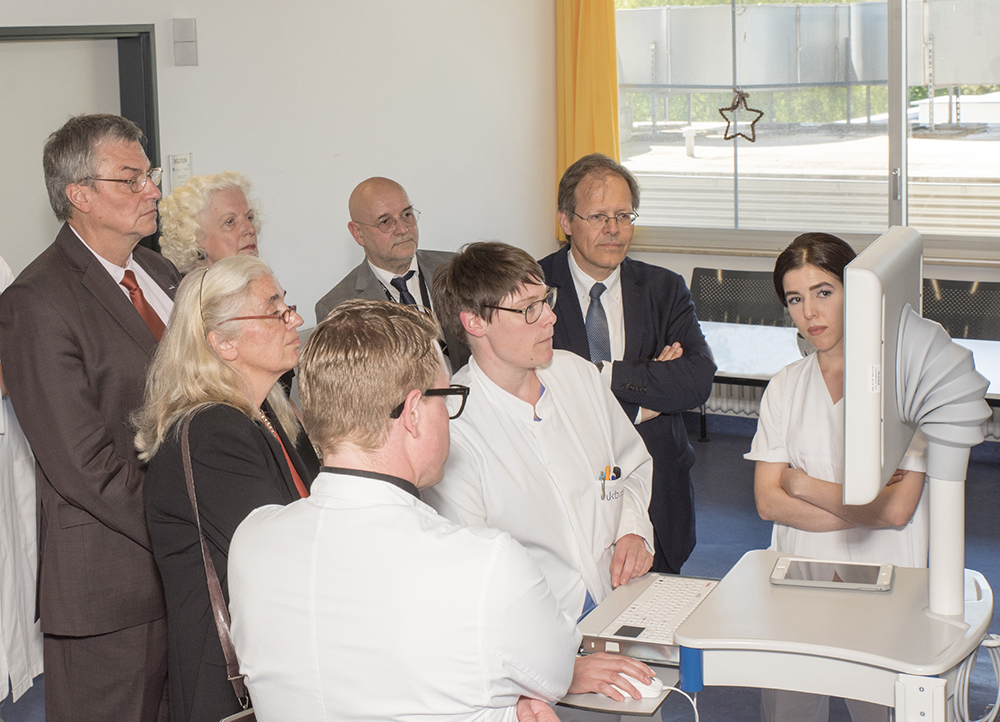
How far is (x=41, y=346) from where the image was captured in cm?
223

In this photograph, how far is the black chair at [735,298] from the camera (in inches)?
236

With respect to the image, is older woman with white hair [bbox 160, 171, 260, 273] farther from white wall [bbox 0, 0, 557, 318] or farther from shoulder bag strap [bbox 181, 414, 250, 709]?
shoulder bag strap [bbox 181, 414, 250, 709]

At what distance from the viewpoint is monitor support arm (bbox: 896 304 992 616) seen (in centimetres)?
173

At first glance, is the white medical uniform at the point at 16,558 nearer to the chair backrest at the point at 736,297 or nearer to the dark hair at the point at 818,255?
the dark hair at the point at 818,255

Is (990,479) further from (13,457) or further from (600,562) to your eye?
(13,457)

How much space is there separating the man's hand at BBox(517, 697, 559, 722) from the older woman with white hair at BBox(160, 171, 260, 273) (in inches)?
89.7

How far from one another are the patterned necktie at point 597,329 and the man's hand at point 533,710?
5.34ft

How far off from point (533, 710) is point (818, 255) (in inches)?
55.0

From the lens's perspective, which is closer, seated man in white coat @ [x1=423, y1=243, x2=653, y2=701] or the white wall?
seated man in white coat @ [x1=423, y1=243, x2=653, y2=701]

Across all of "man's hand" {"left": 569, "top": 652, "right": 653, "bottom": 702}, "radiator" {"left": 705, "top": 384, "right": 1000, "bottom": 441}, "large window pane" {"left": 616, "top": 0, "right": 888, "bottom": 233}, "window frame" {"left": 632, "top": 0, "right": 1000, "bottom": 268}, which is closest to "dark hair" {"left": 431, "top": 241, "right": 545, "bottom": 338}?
"man's hand" {"left": 569, "top": 652, "right": 653, "bottom": 702}

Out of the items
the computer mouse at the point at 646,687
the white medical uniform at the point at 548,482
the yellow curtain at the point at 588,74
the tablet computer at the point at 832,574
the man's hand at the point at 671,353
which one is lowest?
the computer mouse at the point at 646,687

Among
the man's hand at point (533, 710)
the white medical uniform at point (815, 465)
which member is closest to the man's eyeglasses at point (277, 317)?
the man's hand at point (533, 710)

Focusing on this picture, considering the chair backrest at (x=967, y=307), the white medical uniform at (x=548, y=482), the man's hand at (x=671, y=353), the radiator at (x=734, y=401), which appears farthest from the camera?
the radiator at (x=734, y=401)

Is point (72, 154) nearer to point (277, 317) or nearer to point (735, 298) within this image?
point (277, 317)
